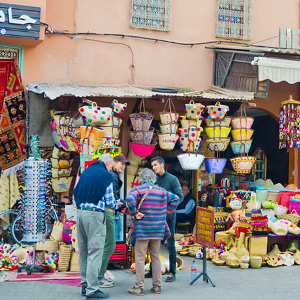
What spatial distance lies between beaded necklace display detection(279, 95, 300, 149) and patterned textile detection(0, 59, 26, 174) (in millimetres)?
5245

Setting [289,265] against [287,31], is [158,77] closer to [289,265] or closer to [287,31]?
[287,31]

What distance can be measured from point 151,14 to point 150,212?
18.7 ft

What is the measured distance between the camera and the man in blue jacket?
6.82 m

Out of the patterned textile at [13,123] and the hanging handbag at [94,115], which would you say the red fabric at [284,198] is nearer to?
the hanging handbag at [94,115]

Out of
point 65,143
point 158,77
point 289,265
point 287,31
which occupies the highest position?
point 287,31

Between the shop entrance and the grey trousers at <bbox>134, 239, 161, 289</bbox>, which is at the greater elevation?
the shop entrance

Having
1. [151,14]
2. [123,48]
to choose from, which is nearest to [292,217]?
[123,48]

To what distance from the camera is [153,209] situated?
7117 mm

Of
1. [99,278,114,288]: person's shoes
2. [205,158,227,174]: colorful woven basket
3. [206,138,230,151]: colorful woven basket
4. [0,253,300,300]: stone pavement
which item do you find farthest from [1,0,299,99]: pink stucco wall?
[99,278,114,288]: person's shoes

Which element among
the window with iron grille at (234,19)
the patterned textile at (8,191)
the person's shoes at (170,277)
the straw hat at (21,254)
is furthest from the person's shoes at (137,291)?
the window with iron grille at (234,19)

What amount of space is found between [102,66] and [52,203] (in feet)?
9.50

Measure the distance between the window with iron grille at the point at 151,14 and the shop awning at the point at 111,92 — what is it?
1415 millimetres

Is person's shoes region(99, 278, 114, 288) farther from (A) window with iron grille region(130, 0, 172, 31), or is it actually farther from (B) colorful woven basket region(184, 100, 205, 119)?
(A) window with iron grille region(130, 0, 172, 31)

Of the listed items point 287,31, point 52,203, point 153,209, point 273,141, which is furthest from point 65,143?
point 273,141
